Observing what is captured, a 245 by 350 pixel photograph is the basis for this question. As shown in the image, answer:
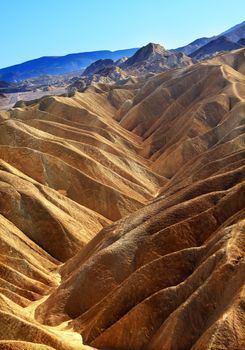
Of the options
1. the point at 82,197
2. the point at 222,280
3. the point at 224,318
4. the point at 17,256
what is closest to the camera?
the point at 224,318

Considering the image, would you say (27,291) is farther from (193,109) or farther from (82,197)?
(193,109)

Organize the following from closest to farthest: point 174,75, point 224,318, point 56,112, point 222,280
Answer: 1. point 224,318
2. point 222,280
3. point 56,112
4. point 174,75

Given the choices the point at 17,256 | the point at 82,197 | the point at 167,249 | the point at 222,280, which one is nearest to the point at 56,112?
the point at 82,197

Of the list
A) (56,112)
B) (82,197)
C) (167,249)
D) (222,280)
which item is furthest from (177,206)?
(56,112)

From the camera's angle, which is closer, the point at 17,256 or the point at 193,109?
the point at 17,256

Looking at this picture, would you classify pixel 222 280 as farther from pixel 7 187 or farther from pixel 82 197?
pixel 82 197

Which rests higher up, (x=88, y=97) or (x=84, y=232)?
(x=88, y=97)
